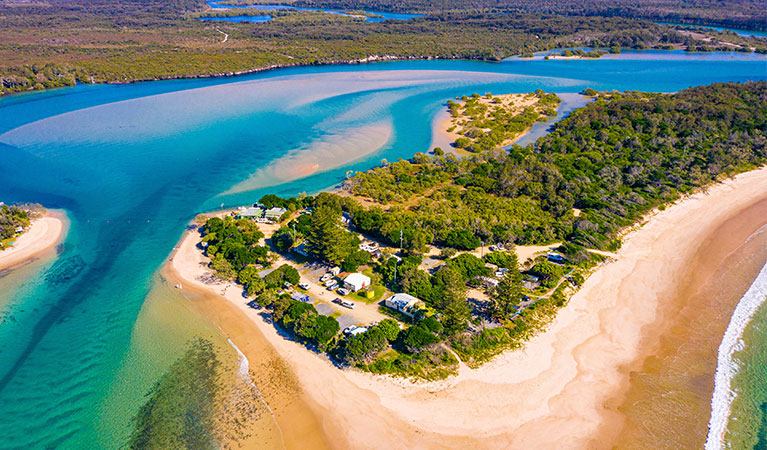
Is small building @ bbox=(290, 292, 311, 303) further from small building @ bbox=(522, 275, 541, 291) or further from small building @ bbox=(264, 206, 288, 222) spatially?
small building @ bbox=(522, 275, 541, 291)

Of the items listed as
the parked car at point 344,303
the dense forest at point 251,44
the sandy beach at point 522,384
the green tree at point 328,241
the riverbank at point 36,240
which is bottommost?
the sandy beach at point 522,384

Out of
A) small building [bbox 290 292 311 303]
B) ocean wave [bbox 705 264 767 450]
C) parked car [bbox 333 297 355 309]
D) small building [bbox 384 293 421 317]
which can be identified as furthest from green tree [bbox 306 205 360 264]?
ocean wave [bbox 705 264 767 450]

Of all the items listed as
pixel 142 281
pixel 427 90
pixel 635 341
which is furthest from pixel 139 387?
pixel 427 90

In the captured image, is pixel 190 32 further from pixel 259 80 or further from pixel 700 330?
pixel 700 330

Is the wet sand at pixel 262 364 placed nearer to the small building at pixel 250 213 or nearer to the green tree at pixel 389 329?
the green tree at pixel 389 329

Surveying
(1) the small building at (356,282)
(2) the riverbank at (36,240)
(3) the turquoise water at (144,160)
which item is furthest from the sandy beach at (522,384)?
(2) the riverbank at (36,240)

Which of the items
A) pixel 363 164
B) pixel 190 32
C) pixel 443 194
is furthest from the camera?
pixel 190 32
